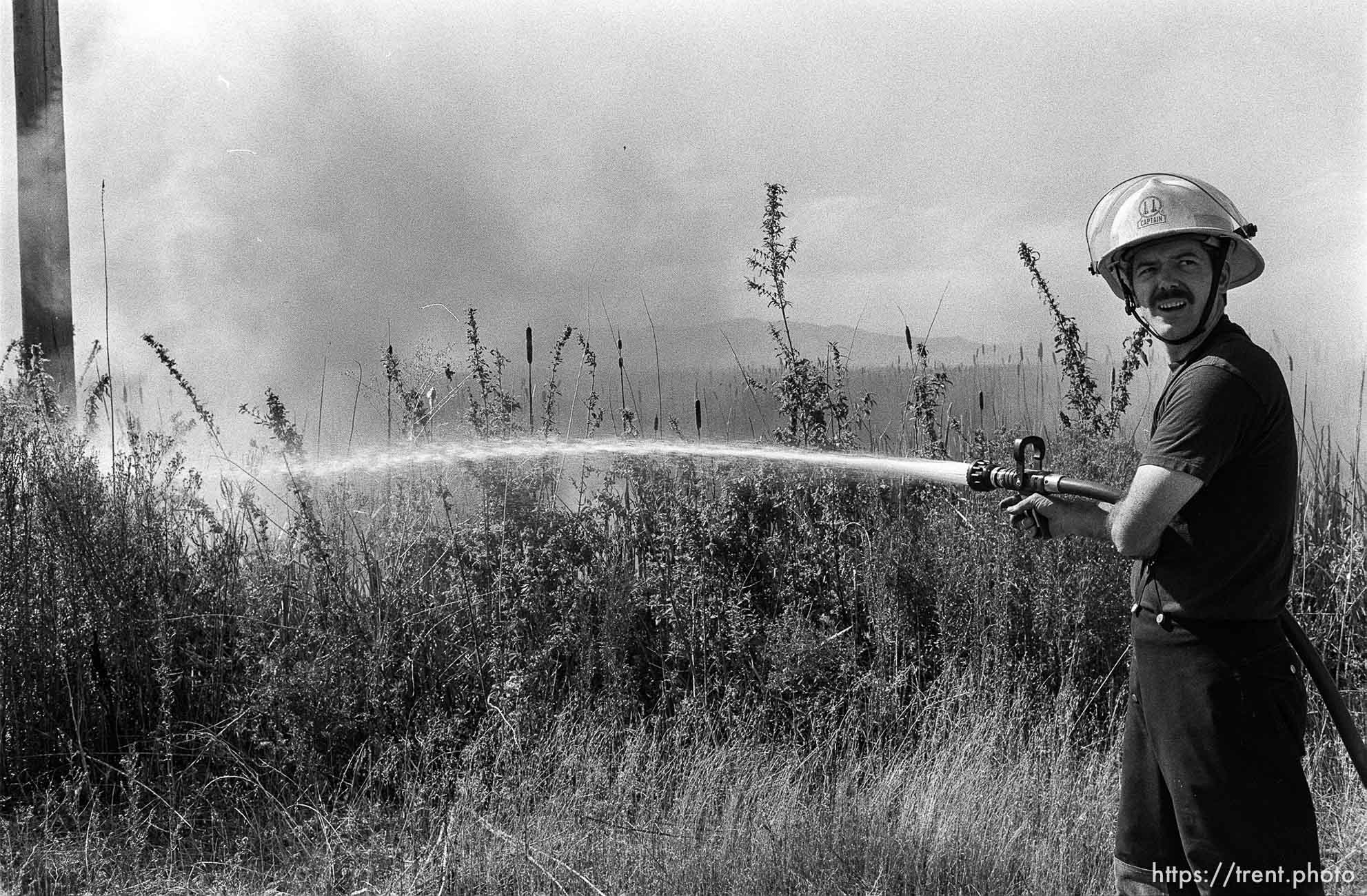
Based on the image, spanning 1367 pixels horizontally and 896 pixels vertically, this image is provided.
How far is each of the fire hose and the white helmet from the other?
531 millimetres

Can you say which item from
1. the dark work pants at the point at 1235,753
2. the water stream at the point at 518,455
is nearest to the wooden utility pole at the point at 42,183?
the water stream at the point at 518,455

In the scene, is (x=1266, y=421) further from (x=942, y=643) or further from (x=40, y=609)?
(x=40, y=609)

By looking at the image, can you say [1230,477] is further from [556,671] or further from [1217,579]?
[556,671]

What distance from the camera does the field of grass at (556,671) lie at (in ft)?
11.3

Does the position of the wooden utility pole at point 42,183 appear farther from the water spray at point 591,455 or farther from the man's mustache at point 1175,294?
the man's mustache at point 1175,294

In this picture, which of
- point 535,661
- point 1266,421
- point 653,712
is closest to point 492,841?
point 535,661

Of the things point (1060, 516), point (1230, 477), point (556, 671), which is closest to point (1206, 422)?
point (1230, 477)

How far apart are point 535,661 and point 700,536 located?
40.9 inches

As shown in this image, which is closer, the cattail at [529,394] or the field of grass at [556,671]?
the field of grass at [556,671]

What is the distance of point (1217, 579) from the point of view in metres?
2.38

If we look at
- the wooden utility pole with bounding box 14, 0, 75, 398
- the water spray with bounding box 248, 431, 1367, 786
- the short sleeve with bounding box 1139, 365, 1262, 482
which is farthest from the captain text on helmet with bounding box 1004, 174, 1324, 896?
the wooden utility pole with bounding box 14, 0, 75, 398

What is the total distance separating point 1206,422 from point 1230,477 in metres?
0.19

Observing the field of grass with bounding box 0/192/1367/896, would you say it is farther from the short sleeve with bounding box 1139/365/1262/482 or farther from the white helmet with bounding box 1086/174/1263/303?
the white helmet with bounding box 1086/174/1263/303

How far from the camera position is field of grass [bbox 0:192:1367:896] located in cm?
343
